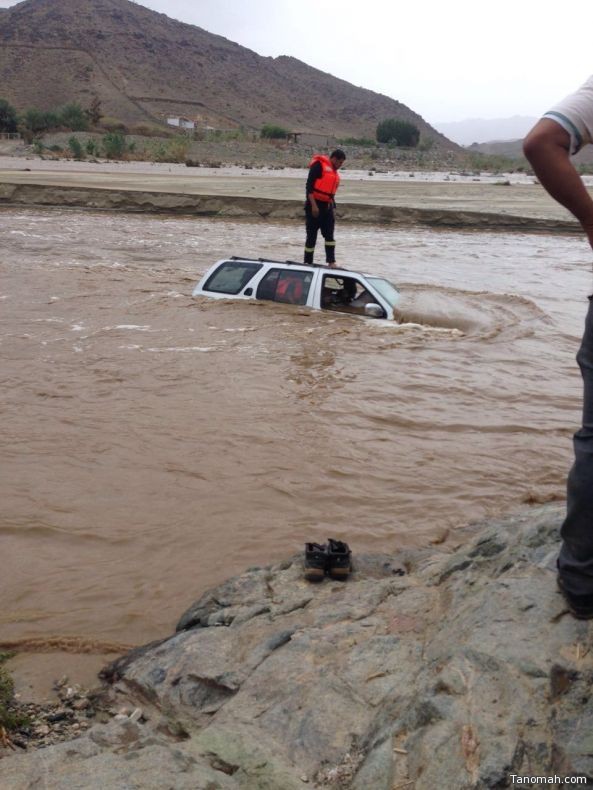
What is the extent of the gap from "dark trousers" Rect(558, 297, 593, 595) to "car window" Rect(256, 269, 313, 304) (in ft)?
25.4

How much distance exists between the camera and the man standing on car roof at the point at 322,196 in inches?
485

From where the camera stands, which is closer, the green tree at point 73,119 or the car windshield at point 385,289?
the car windshield at point 385,289

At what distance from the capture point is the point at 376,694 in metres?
2.66

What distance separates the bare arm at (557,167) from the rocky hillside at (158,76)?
103277mm

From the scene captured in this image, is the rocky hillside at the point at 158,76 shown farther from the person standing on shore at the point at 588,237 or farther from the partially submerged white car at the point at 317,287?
the person standing on shore at the point at 588,237

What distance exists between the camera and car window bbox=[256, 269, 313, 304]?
1013 cm

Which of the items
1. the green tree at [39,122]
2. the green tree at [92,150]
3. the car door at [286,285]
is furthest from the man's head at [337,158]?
the green tree at [39,122]

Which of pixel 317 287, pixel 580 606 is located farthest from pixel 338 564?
pixel 317 287

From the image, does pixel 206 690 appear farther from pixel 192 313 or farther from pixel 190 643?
pixel 192 313

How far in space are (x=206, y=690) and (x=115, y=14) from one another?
15961cm

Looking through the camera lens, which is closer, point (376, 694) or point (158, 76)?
point (376, 694)

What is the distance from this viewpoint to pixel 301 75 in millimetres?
156625

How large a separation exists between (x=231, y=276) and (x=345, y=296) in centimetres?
170

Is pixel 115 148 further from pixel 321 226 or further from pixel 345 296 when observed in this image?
pixel 345 296
